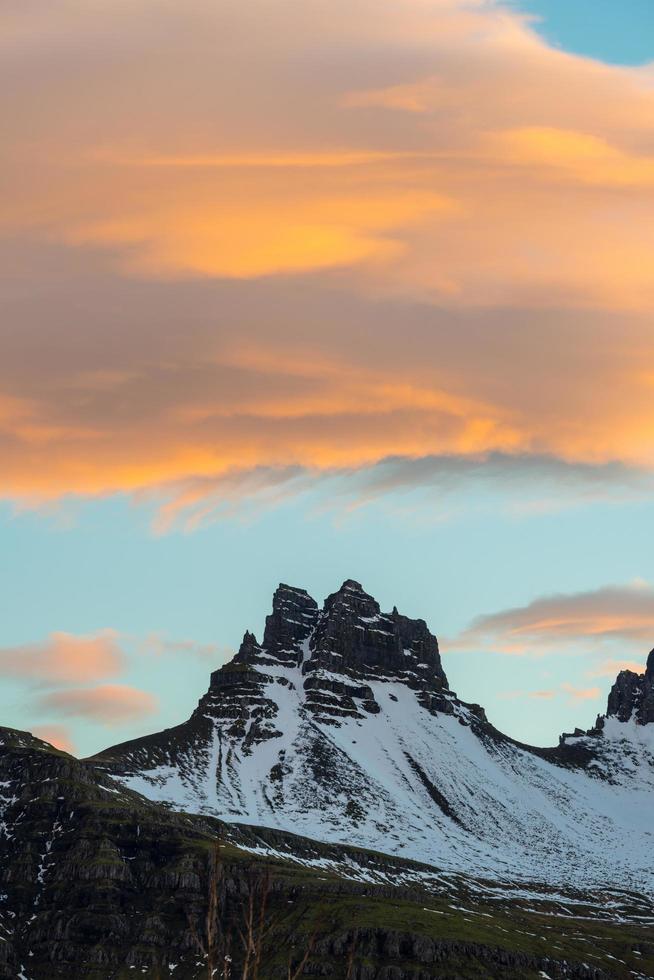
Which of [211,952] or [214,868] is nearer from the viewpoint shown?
[214,868]

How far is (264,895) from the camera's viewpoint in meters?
36.6

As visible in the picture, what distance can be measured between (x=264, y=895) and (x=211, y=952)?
729 cm

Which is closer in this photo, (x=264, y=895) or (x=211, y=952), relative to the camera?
(x=264, y=895)

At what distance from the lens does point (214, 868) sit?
3728cm

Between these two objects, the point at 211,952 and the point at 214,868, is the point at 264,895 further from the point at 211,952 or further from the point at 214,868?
A: the point at 211,952

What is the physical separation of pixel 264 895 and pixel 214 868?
1.71m

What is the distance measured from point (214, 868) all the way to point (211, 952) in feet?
22.2

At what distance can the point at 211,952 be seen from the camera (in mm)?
42531

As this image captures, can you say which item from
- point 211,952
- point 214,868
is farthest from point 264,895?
point 211,952
